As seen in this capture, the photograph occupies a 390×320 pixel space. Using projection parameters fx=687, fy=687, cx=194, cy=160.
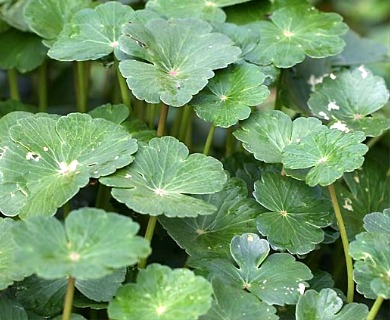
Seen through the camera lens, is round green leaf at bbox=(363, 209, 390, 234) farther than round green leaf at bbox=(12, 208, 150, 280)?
Yes

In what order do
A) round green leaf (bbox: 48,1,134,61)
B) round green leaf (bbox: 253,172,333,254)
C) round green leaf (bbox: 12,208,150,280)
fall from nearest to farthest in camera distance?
round green leaf (bbox: 12,208,150,280) → round green leaf (bbox: 253,172,333,254) → round green leaf (bbox: 48,1,134,61)

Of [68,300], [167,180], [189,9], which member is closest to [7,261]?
[68,300]

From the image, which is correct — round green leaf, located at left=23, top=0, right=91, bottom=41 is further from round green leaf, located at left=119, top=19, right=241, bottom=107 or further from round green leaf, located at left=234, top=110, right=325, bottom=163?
round green leaf, located at left=234, top=110, right=325, bottom=163

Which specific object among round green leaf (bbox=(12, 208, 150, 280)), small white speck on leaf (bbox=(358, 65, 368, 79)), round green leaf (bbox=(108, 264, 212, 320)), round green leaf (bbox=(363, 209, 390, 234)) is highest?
round green leaf (bbox=(12, 208, 150, 280))

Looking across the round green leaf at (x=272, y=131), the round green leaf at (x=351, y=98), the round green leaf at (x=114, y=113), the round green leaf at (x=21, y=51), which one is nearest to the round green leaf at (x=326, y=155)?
the round green leaf at (x=272, y=131)

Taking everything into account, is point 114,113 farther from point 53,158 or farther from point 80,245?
point 80,245

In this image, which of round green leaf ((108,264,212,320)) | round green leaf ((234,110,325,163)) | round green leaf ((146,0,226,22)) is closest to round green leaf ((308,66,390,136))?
round green leaf ((234,110,325,163))

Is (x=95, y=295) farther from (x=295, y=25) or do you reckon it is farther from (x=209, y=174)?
(x=295, y=25)
